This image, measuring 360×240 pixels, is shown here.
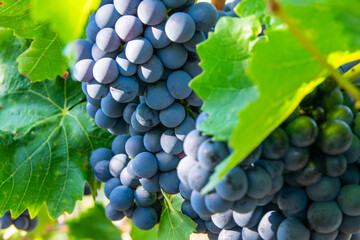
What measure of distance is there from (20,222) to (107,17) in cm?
71

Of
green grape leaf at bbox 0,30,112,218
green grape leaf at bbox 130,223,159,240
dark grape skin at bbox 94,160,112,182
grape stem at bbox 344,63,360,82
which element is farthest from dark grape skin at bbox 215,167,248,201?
green grape leaf at bbox 130,223,159,240

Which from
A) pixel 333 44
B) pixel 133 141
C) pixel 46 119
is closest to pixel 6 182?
pixel 46 119

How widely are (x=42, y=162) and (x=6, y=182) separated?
0.10 meters

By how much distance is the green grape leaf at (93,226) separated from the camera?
132cm

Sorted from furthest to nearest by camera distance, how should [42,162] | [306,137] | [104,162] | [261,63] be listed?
[42,162] < [104,162] < [306,137] < [261,63]

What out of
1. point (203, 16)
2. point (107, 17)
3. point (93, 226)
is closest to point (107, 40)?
point (107, 17)

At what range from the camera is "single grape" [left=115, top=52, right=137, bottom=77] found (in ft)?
2.91

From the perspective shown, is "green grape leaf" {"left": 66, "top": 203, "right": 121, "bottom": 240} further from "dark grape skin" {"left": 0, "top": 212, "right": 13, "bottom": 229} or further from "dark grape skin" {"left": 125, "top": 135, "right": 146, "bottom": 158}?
"dark grape skin" {"left": 125, "top": 135, "right": 146, "bottom": 158}

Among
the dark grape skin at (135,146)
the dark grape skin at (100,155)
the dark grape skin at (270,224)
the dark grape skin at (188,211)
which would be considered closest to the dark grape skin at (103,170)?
the dark grape skin at (100,155)

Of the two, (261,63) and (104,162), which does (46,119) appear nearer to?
(104,162)

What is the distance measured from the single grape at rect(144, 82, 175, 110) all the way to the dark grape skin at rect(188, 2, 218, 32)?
13 cm

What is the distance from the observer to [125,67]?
89 centimetres

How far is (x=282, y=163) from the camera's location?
668 mm

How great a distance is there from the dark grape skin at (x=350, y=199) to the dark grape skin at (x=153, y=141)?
387 millimetres
